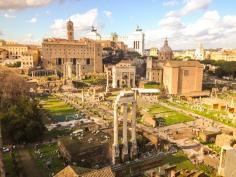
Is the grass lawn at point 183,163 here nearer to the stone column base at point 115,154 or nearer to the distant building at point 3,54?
the stone column base at point 115,154

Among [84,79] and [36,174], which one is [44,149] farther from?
[84,79]

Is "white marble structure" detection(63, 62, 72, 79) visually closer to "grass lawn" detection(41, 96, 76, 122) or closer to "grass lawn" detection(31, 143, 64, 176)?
"grass lawn" detection(41, 96, 76, 122)

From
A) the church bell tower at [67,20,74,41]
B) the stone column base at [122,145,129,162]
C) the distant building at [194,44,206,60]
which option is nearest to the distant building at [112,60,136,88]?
the church bell tower at [67,20,74,41]

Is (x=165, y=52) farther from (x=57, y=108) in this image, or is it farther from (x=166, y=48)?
(x=57, y=108)

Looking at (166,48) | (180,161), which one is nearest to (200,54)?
(166,48)

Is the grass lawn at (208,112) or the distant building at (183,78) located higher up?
the distant building at (183,78)

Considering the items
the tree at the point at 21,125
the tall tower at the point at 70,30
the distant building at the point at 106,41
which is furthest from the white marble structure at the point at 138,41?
the tree at the point at 21,125
